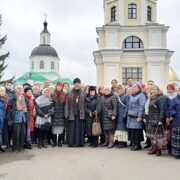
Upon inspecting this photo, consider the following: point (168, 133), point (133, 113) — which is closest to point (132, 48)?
point (133, 113)

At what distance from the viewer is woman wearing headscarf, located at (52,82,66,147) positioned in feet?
30.3

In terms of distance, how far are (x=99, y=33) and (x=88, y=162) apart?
2889cm

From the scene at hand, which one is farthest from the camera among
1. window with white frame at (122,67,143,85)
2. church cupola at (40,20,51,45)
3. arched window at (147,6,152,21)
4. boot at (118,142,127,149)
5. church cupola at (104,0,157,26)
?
church cupola at (40,20,51,45)

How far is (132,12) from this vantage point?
35.8 metres

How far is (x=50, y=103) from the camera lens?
30.1 ft

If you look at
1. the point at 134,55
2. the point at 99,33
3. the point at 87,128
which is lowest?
the point at 87,128

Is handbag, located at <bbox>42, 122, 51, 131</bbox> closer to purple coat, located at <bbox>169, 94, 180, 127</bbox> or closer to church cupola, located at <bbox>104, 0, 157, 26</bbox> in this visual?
purple coat, located at <bbox>169, 94, 180, 127</bbox>

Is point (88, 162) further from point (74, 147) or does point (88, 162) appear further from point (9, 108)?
point (9, 108)

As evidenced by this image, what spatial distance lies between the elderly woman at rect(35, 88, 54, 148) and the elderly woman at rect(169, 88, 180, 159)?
11.0 feet

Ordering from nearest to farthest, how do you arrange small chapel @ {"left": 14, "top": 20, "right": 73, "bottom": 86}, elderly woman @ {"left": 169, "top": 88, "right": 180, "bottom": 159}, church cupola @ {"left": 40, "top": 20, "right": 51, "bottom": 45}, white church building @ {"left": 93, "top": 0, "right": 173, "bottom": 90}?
1. elderly woman @ {"left": 169, "top": 88, "right": 180, "bottom": 159}
2. white church building @ {"left": 93, "top": 0, "right": 173, "bottom": 90}
3. small chapel @ {"left": 14, "top": 20, "right": 73, "bottom": 86}
4. church cupola @ {"left": 40, "top": 20, "right": 51, "bottom": 45}

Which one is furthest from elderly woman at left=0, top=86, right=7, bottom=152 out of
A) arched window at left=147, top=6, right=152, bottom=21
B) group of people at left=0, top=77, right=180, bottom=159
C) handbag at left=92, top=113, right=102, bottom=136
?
arched window at left=147, top=6, right=152, bottom=21

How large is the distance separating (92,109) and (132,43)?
27.0 meters

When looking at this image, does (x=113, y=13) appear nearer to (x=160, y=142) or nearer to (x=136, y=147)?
(x=136, y=147)

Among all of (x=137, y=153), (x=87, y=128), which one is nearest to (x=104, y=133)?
(x=87, y=128)
